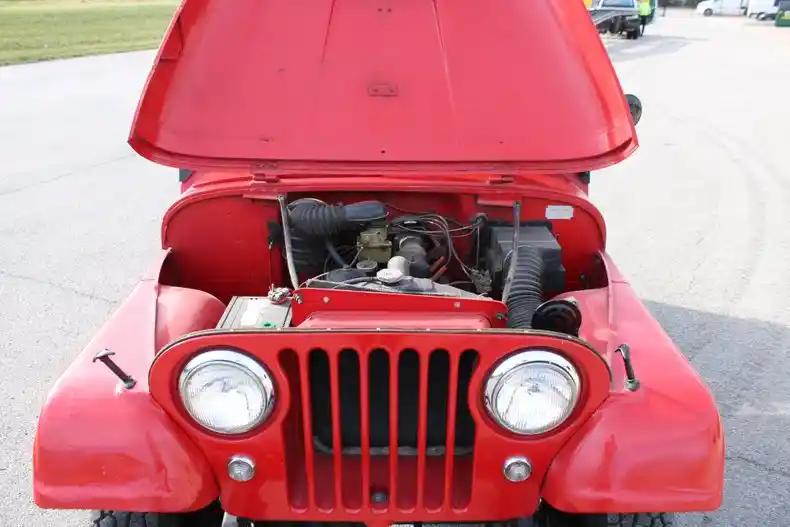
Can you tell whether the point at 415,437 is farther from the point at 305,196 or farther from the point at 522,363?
the point at 305,196

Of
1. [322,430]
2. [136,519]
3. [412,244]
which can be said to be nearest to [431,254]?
[412,244]

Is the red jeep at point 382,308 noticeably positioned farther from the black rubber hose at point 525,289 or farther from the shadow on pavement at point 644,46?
the shadow on pavement at point 644,46

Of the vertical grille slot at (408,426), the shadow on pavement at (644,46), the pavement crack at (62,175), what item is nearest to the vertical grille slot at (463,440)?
the vertical grille slot at (408,426)

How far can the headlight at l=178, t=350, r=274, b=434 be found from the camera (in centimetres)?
180

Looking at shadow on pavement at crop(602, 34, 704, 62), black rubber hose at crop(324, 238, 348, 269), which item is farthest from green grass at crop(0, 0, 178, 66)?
black rubber hose at crop(324, 238, 348, 269)

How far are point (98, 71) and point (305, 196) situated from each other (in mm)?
13829

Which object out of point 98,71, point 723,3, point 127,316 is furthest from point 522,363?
point 723,3

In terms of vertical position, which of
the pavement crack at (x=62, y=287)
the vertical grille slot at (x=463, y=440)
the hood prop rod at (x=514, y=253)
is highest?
the hood prop rod at (x=514, y=253)

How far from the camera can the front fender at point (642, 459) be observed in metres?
1.88

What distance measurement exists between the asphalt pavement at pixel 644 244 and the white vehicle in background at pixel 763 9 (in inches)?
1167

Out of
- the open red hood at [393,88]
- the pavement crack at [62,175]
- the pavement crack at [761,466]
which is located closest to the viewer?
the open red hood at [393,88]

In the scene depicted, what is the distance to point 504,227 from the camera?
9.52ft

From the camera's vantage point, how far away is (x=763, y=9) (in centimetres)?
3806

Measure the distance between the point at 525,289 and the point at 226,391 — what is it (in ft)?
3.66
